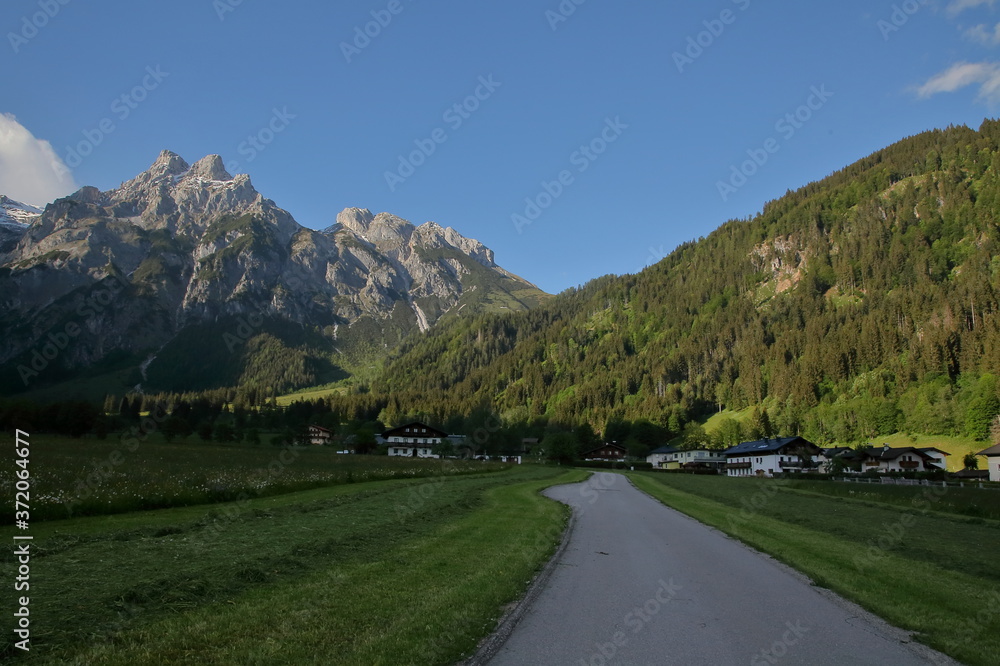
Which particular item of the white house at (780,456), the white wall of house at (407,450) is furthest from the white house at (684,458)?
the white wall of house at (407,450)

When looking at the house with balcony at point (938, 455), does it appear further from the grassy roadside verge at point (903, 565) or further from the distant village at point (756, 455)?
the grassy roadside verge at point (903, 565)

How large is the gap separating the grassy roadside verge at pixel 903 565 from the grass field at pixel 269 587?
710cm

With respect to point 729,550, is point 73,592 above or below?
above

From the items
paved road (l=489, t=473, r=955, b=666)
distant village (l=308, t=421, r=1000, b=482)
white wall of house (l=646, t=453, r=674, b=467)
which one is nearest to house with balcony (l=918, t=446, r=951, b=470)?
distant village (l=308, t=421, r=1000, b=482)

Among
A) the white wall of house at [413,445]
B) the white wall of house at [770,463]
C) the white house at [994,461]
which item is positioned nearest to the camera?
the white house at [994,461]

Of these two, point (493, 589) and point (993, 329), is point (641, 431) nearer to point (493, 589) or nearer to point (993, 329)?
point (993, 329)

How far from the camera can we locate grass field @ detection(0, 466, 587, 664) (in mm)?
7133

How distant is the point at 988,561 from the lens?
59.7ft

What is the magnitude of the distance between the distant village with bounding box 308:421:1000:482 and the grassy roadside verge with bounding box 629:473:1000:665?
211ft

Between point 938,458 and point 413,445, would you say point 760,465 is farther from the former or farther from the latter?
point 413,445

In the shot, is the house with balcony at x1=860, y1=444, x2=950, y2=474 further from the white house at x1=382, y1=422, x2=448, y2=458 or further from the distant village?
the white house at x1=382, y1=422, x2=448, y2=458

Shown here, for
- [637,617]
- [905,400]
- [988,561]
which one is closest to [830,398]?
[905,400]

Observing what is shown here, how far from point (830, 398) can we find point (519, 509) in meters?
165

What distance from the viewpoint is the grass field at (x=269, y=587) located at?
7.13m
